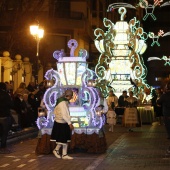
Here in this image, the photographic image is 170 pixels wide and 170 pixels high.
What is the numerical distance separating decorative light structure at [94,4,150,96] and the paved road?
14969mm

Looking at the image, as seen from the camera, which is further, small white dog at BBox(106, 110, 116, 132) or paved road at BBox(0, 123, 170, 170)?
small white dog at BBox(106, 110, 116, 132)

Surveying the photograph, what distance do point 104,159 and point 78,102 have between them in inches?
91.0

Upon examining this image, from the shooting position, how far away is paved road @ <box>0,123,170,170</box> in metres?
12.6

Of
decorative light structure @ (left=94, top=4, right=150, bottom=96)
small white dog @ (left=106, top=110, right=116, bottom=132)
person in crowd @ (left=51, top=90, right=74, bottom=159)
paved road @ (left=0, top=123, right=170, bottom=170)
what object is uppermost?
decorative light structure @ (left=94, top=4, right=150, bottom=96)

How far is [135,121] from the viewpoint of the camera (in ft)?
A: 82.6

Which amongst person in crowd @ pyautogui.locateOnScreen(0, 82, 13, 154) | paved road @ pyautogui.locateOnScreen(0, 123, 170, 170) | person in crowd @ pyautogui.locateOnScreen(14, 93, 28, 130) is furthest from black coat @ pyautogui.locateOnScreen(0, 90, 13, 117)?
person in crowd @ pyautogui.locateOnScreen(14, 93, 28, 130)

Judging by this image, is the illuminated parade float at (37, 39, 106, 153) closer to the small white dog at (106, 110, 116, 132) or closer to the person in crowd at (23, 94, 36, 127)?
the person in crowd at (23, 94, 36, 127)

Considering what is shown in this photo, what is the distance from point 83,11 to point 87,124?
3719cm

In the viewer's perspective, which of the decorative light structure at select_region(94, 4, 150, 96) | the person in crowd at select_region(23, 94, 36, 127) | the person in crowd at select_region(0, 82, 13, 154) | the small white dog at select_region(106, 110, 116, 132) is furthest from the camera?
the decorative light structure at select_region(94, 4, 150, 96)

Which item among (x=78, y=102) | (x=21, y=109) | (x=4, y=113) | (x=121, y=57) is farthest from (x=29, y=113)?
(x=121, y=57)

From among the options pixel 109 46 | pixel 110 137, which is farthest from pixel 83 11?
pixel 110 137

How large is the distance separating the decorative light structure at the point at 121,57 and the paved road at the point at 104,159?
589 inches

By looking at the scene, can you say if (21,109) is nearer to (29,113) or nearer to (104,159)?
(29,113)

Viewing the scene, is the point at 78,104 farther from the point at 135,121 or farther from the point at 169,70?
the point at 169,70
